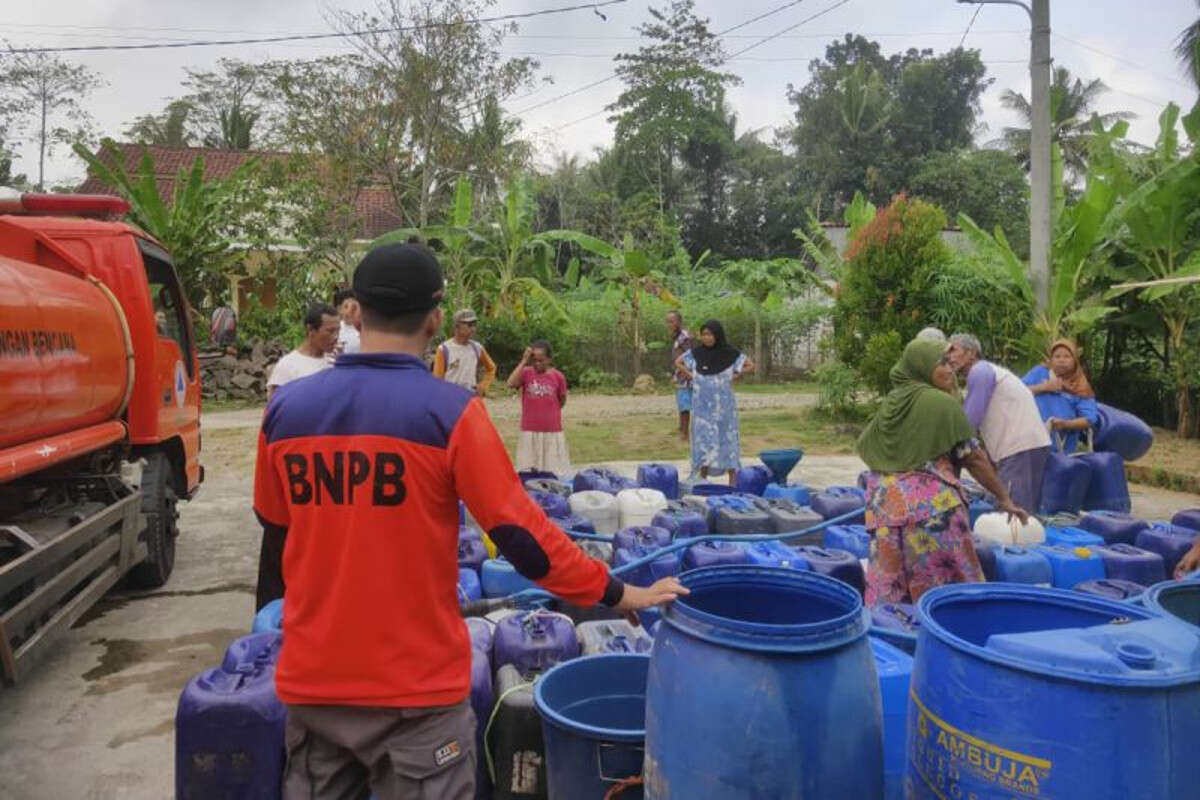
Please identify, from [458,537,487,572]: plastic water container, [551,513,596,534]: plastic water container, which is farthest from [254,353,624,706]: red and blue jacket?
[551,513,596,534]: plastic water container

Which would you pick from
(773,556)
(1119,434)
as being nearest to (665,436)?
(1119,434)

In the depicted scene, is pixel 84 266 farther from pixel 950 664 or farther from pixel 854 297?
pixel 854 297

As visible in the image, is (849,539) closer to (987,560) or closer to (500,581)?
(987,560)

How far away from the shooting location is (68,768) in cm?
357

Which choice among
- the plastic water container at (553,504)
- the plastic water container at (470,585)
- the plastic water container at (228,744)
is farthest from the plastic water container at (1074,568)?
the plastic water container at (228,744)

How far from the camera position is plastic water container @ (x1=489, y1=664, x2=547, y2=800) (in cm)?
274

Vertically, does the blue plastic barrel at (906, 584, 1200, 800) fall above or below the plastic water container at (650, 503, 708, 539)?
above

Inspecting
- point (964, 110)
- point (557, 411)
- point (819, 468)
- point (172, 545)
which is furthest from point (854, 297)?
point (964, 110)

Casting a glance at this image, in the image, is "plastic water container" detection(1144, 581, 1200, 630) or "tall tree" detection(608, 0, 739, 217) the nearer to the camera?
"plastic water container" detection(1144, 581, 1200, 630)

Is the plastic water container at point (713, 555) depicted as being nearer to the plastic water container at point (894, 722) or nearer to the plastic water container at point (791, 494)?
the plastic water container at point (894, 722)

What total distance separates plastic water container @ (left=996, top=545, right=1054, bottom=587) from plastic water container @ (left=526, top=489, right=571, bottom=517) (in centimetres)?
245

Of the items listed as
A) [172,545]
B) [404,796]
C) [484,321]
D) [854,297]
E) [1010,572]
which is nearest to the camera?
[404,796]

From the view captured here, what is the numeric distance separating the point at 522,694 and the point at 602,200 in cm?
2831

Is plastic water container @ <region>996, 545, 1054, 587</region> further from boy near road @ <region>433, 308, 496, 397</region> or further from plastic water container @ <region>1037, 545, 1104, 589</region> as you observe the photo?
boy near road @ <region>433, 308, 496, 397</region>
